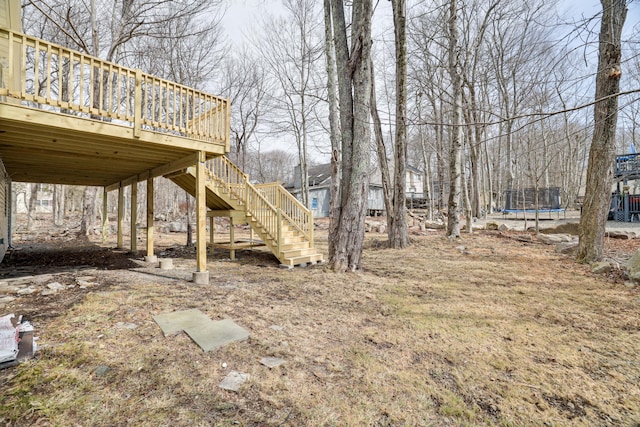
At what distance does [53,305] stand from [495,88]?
1968 centimetres

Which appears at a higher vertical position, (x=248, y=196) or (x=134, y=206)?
(x=248, y=196)

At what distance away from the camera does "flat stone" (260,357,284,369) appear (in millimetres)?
2387

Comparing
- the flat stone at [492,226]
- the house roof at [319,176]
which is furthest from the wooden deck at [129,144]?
the house roof at [319,176]

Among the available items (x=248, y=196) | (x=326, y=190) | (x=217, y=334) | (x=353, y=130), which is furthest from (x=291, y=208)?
(x=326, y=190)

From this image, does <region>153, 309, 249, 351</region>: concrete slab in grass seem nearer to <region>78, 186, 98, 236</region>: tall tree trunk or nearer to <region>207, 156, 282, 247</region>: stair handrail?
<region>207, 156, 282, 247</region>: stair handrail

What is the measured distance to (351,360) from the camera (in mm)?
2520

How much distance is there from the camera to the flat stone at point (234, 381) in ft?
6.81

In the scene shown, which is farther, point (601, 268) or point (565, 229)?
point (565, 229)


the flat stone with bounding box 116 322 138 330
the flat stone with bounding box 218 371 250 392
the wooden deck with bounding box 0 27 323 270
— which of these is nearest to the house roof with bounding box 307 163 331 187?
the wooden deck with bounding box 0 27 323 270

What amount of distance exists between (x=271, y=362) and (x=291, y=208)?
539 cm

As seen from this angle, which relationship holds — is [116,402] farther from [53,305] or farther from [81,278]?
[81,278]

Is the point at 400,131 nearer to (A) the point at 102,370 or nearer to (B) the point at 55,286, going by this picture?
(A) the point at 102,370

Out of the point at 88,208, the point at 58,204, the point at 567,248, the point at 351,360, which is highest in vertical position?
the point at 58,204

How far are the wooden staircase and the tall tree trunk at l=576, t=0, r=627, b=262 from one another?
19.0 feet
